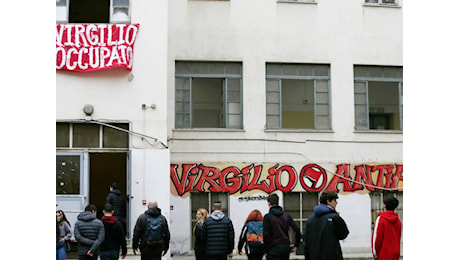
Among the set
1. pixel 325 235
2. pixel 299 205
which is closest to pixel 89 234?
pixel 325 235

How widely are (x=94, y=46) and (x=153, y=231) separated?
7.18m

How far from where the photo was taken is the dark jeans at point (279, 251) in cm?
1391

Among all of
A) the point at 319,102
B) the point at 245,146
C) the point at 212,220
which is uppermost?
the point at 319,102

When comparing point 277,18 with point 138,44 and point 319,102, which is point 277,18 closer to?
point 319,102

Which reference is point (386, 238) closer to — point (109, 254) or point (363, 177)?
point (109, 254)

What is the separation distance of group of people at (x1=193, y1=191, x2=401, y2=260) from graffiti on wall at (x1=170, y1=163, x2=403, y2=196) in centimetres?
680

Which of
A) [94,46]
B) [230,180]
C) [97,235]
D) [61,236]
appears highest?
[94,46]

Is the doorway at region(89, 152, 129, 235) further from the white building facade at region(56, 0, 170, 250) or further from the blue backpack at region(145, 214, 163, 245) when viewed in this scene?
the blue backpack at region(145, 214, 163, 245)

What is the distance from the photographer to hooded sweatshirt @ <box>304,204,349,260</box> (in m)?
10.8

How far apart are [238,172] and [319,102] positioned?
144 inches

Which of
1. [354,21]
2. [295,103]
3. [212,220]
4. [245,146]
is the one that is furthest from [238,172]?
[212,220]

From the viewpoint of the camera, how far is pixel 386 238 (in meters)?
11.6

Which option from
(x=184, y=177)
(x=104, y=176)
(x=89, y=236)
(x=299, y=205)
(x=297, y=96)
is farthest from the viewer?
(x=104, y=176)

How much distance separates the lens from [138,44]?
2034 cm
